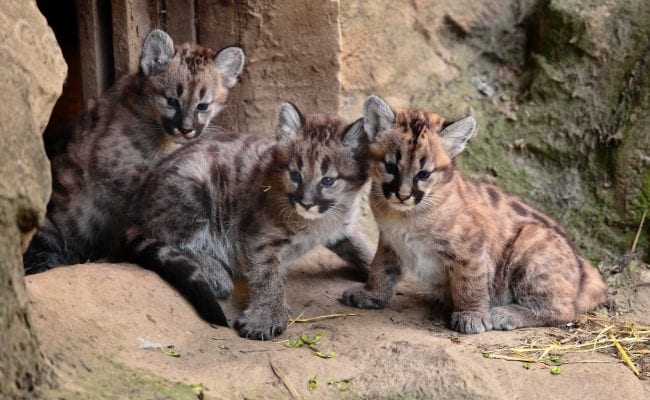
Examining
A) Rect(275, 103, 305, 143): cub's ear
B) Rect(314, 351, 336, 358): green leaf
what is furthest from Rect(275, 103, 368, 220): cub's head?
Rect(314, 351, 336, 358): green leaf

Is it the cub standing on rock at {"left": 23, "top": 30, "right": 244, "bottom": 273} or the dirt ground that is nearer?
the dirt ground

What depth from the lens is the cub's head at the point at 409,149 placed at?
5.90 metres

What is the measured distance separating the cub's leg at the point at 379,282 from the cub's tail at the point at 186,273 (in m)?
0.96

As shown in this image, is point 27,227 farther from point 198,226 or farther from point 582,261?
point 582,261

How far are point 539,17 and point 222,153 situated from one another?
3419 millimetres

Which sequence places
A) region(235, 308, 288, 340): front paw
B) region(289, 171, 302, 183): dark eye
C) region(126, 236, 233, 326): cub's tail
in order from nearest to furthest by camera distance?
region(235, 308, 288, 340): front paw → region(126, 236, 233, 326): cub's tail → region(289, 171, 302, 183): dark eye

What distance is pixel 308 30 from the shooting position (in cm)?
754

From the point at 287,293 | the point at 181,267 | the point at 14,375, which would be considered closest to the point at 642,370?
the point at 287,293

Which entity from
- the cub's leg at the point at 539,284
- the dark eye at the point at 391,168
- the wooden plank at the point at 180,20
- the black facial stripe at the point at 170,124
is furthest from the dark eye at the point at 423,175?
the wooden plank at the point at 180,20

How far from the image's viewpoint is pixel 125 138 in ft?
23.9

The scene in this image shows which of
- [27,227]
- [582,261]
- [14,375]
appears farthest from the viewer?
[582,261]

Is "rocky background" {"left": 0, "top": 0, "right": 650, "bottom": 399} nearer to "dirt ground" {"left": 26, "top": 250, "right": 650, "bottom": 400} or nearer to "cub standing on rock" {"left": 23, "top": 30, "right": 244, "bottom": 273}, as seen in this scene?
"dirt ground" {"left": 26, "top": 250, "right": 650, "bottom": 400}

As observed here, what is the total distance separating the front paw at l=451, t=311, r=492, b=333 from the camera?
6.09m

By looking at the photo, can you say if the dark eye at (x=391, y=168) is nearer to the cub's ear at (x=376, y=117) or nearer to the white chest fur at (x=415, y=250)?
the cub's ear at (x=376, y=117)
